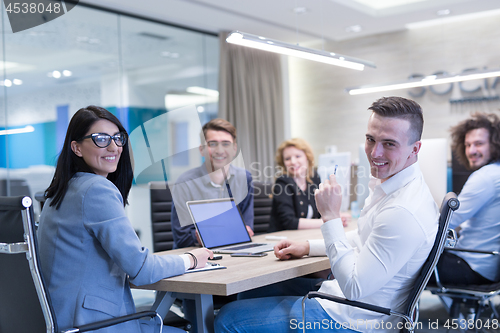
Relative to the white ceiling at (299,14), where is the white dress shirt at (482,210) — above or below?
below

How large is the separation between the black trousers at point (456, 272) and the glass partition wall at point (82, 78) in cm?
238

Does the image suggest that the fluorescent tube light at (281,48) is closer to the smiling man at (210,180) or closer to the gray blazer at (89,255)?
the smiling man at (210,180)

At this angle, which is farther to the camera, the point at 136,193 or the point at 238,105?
the point at 238,105

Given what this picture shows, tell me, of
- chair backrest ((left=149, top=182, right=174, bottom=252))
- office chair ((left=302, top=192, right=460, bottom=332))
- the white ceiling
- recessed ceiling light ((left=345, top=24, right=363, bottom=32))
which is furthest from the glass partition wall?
office chair ((left=302, top=192, right=460, bottom=332))

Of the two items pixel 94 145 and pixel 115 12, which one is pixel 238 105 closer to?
pixel 115 12

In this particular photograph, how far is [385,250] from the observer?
1557 mm

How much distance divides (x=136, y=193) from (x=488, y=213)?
370cm

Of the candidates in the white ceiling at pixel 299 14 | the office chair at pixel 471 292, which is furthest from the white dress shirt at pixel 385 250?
the white ceiling at pixel 299 14

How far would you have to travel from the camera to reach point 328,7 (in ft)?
17.5

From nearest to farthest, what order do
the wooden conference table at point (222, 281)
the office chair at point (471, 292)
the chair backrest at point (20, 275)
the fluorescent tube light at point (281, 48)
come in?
the chair backrest at point (20, 275), the wooden conference table at point (222, 281), the office chair at point (471, 292), the fluorescent tube light at point (281, 48)

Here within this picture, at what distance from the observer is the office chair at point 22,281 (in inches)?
56.1

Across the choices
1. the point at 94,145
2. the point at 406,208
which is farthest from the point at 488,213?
the point at 94,145

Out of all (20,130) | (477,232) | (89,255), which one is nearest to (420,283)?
(89,255)

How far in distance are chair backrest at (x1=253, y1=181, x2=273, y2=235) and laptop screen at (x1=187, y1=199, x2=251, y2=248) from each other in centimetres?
119
